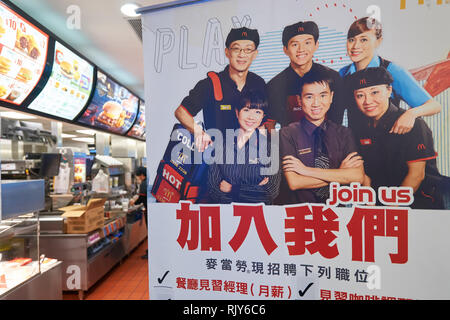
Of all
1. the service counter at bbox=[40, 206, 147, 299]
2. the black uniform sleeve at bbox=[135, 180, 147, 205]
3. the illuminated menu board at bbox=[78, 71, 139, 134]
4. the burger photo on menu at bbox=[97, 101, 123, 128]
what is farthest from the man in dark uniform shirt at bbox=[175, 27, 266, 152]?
the black uniform sleeve at bbox=[135, 180, 147, 205]

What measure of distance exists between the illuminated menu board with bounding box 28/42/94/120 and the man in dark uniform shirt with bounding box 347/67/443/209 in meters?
3.51

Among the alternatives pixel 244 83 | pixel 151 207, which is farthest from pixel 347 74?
pixel 151 207

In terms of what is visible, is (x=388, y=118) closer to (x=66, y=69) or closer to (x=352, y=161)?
(x=352, y=161)

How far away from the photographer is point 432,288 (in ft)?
4.87

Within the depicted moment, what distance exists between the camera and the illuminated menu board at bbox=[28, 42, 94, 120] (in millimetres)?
3320

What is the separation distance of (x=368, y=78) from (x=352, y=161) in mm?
507

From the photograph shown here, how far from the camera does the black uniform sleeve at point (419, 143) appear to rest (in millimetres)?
1487

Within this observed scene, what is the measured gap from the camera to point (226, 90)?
69.1 inches

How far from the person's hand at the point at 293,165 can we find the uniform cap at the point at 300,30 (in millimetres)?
729

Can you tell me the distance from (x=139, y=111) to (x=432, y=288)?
20.1 feet

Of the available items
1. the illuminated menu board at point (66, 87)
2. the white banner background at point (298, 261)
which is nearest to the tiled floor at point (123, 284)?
the white banner background at point (298, 261)

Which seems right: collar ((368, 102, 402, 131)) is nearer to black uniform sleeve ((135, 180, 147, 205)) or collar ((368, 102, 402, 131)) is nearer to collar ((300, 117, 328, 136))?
collar ((300, 117, 328, 136))

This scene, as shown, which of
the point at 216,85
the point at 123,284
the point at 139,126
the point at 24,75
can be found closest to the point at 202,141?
the point at 216,85
